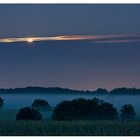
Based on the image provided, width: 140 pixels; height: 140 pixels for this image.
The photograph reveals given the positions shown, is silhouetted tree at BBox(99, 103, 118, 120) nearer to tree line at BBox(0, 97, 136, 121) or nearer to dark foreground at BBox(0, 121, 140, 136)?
tree line at BBox(0, 97, 136, 121)

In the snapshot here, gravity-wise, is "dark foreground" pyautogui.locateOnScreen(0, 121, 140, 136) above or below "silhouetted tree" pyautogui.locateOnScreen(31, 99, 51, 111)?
below

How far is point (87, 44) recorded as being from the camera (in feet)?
63.1

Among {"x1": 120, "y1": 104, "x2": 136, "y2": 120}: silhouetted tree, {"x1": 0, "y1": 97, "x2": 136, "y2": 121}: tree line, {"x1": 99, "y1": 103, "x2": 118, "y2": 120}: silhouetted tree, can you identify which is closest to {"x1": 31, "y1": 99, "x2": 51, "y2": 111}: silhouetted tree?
{"x1": 0, "y1": 97, "x2": 136, "y2": 121}: tree line

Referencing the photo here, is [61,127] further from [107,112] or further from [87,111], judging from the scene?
[107,112]

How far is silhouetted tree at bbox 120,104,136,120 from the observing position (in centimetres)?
1909

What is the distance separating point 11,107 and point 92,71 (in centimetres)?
134

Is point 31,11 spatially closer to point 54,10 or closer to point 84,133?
point 54,10

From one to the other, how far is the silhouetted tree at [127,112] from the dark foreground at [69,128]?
92mm

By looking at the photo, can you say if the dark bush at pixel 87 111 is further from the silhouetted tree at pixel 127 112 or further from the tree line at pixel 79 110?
the silhouetted tree at pixel 127 112

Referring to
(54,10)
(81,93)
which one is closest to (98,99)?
(81,93)

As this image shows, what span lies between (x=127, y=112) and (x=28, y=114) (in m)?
1.48

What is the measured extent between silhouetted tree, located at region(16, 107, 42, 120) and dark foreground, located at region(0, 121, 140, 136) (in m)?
0.09

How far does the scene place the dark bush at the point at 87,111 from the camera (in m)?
19.1

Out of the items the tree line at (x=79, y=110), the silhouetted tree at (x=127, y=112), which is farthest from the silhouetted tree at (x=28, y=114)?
the silhouetted tree at (x=127, y=112)
